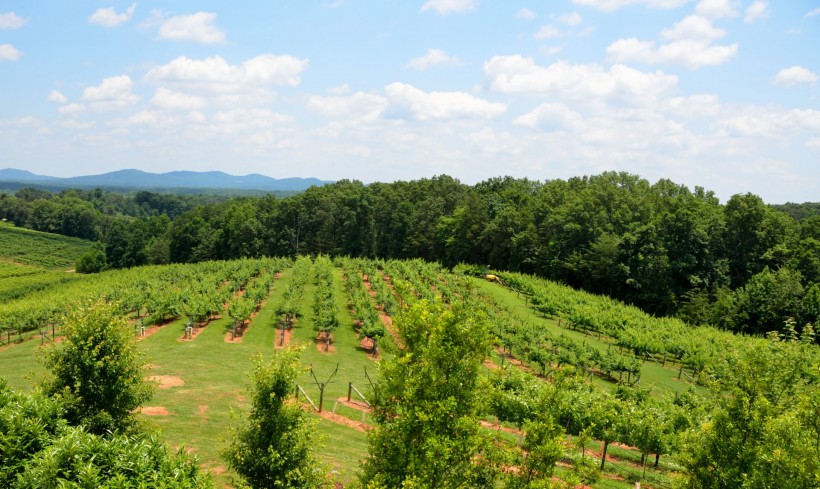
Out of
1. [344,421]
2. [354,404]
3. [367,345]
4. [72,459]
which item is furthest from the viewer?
[367,345]

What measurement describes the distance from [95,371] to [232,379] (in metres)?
16.3

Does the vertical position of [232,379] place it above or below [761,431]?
below

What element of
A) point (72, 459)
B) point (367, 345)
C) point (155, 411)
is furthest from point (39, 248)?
point (72, 459)

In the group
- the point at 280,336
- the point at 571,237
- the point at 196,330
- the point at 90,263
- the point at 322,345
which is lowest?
the point at 90,263

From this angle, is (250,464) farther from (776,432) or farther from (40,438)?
(776,432)

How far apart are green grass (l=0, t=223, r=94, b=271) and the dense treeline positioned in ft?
62.1

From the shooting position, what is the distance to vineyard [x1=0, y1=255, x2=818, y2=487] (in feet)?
52.4

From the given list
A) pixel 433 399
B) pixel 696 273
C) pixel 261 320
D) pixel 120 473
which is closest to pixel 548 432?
pixel 433 399

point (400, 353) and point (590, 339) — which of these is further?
point (590, 339)

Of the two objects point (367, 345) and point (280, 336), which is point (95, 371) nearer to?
point (280, 336)

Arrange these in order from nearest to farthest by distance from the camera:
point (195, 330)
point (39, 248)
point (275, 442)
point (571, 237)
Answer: point (275, 442) < point (195, 330) < point (571, 237) < point (39, 248)

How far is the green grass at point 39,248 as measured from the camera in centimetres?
12362

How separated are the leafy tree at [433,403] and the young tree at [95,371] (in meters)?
8.42

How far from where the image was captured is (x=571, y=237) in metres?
80.8
